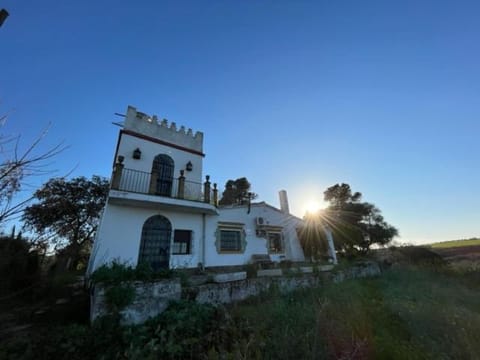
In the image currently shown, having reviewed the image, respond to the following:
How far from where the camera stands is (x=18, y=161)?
2.06 metres

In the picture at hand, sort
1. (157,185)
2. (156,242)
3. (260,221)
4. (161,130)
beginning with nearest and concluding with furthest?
(156,242)
(157,185)
(161,130)
(260,221)

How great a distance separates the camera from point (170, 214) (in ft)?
27.5

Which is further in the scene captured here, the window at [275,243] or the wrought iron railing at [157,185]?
the window at [275,243]

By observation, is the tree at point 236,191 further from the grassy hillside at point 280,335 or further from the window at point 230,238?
the grassy hillside at point 280,335

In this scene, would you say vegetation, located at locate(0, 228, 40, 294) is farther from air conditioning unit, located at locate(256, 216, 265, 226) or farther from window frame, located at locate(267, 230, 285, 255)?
window frame, located at locate(267, 230, 285, 255)

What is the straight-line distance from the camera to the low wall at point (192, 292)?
176 inches

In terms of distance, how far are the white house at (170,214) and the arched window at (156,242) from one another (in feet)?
0.12

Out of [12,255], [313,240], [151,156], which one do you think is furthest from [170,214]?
[313,240]

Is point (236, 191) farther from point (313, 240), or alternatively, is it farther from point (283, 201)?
point (313, 240)

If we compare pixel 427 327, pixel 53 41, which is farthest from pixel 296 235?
pixel 53 41

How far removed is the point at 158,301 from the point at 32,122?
4688mm

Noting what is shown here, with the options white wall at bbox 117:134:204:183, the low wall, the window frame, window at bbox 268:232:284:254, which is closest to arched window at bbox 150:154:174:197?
white wall at bbox 117:134:204:183

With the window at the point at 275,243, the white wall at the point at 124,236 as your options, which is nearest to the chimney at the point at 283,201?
the window at the point at 275,243

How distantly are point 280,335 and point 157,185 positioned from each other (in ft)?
25.4
